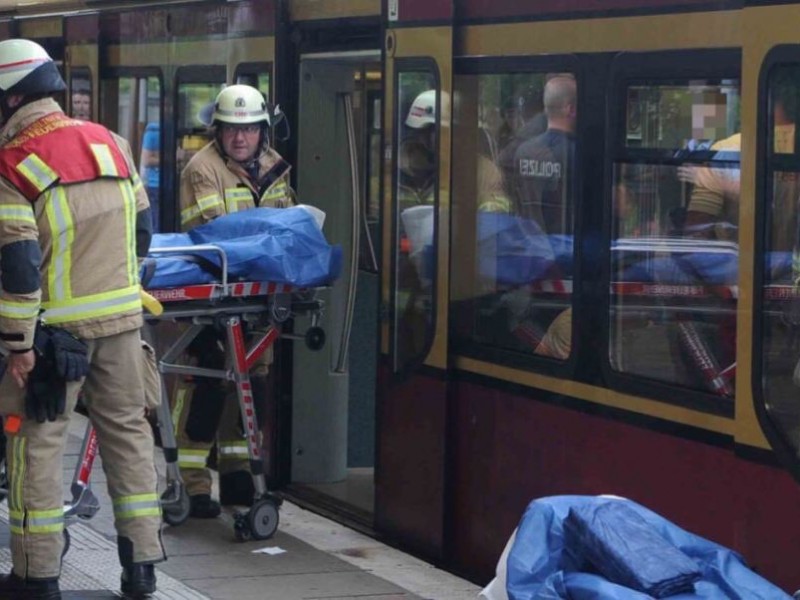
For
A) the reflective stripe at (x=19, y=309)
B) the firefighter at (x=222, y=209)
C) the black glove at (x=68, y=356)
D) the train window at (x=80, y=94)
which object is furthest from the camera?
the train window at (x=80, y=94)

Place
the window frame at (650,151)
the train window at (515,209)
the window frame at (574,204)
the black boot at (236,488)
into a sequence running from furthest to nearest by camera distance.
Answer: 1. the black boot at (236,488)
2. the train window at (515,209)
3. the window frame at (574,204)
4. the window frame at (650,151)

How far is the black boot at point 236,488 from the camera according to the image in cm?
755

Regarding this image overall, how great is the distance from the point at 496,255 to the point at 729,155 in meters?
1.47

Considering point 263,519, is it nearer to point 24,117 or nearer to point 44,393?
point 44,393

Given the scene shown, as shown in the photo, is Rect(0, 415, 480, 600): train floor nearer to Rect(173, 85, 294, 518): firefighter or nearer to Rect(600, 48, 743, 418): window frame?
Rect(173, 85, 294, 518): firefighter

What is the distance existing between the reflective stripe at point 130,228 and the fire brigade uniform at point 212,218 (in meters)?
1.48

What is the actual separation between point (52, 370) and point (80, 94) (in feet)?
17.3

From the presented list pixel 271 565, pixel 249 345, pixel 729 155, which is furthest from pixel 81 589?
pixel 729 155

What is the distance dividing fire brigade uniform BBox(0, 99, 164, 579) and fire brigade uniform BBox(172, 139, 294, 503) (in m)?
A: 1.40

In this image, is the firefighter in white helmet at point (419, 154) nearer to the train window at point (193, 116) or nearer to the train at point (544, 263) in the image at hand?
the train at point (544, 263)

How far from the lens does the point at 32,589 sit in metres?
5.76

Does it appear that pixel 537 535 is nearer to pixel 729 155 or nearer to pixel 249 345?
pixel 729 155

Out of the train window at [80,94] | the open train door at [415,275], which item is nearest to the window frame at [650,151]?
the open train door at [415,275]

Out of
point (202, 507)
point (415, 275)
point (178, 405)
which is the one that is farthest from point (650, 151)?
point (202, 507)
